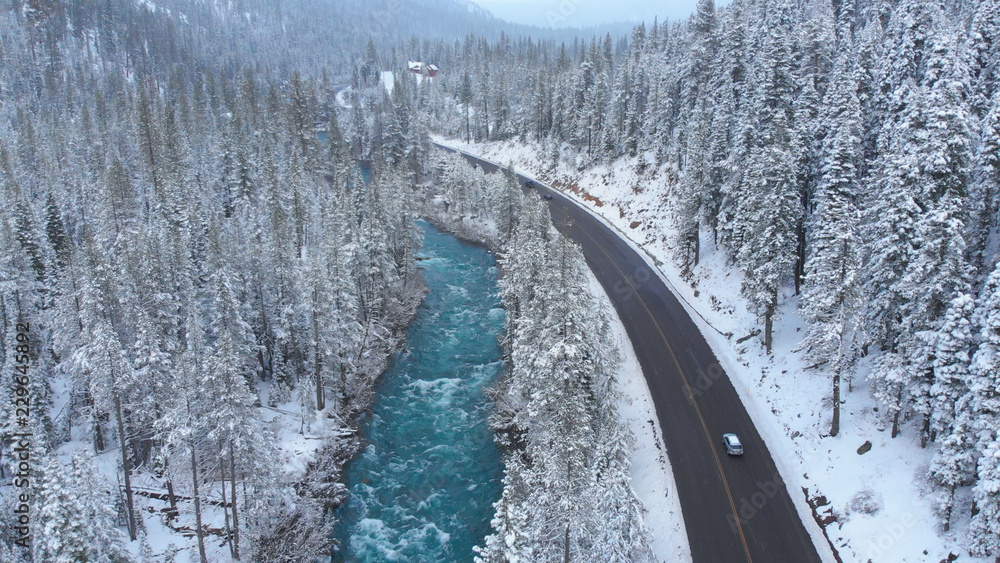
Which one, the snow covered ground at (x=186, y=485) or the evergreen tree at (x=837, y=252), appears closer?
the snow covered ground at (x=186, y=485)

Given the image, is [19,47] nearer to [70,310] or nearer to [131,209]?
[131,209]

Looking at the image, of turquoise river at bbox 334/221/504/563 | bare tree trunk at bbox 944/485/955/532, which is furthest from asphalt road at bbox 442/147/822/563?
turquoise river at bbox 334/221/504/563

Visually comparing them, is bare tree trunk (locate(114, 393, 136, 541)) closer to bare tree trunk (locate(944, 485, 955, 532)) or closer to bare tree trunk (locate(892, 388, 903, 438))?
A: bare tree trunk (locate(944, 485, 955, 532))

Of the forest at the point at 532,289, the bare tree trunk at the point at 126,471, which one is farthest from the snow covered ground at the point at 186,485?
the bare tree trunk at the point at 126,471

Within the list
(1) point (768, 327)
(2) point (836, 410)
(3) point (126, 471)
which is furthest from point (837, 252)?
(3) point (126, 471)

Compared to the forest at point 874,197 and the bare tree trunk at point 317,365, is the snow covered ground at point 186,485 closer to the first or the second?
the bare tree trunk at point 317,365

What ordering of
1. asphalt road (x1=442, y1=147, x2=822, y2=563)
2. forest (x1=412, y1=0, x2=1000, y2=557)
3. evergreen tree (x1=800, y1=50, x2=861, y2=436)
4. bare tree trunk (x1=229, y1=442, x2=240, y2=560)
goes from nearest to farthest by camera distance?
forest (x1=412, y1=0, x2=1000, y2=557), bare tree trunk (x1=229, y1=442, x2=240, y2=560), asphalt road (x1=442, y1=147, x2=822, y2=563), evergreen tree (x1=800, y1=50, x2=861, y2=436)
